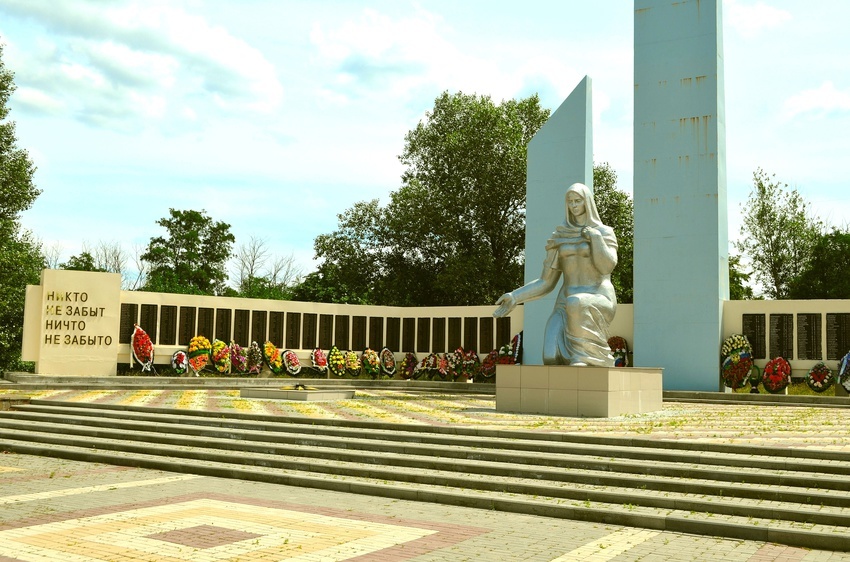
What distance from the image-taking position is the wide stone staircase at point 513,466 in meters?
7.97

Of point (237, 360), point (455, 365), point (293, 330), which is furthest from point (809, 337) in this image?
point (237, 360)

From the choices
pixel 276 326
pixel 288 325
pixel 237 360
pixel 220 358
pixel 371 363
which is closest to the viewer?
pixel 220 358

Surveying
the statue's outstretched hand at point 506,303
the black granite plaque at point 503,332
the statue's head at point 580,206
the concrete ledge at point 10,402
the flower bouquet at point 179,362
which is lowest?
the concrete ledge at point 10,402

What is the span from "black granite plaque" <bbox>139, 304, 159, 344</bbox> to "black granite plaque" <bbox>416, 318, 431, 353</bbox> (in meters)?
9.21

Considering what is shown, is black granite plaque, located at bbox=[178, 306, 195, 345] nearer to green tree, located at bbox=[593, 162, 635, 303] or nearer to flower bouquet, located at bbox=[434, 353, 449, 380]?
flower bouquet, located at bbox=[434, 353, 449, 380]

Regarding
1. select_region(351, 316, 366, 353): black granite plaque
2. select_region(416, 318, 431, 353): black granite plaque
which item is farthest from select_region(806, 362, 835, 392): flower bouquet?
select_region(351, 316, 366, 353): black granite plaque

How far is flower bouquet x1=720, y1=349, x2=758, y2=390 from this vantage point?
2245 cm

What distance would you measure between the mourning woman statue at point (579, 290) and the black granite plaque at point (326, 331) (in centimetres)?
1296

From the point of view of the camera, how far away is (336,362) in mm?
27891

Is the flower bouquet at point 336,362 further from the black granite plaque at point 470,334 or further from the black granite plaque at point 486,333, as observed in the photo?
the black granite plaque at point 486,333

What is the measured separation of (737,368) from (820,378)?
6.88 feet

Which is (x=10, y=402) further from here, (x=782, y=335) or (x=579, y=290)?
(x=782, y=335)

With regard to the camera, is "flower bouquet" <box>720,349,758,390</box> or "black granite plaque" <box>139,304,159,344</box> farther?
"black granite plaque" <box>139,304,159,344</box>

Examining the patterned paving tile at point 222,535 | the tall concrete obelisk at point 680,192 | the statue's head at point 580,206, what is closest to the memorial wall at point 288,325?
the tall concrete obelisk at point 680,192
